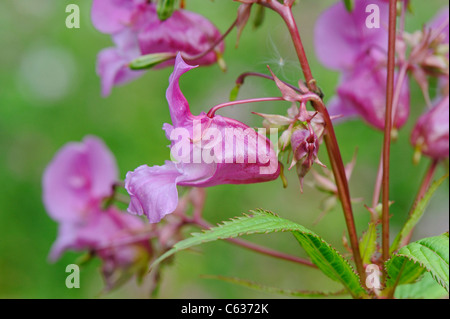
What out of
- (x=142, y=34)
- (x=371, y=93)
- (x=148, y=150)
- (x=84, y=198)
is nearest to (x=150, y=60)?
(x=142, y=34)

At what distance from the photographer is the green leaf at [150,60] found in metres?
0.62

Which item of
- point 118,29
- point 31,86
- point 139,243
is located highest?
point 31,86

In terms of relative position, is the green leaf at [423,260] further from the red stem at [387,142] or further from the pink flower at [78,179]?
the pink flower at [78,179]

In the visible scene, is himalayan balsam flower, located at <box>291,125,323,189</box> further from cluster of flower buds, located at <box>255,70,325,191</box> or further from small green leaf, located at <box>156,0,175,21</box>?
small green leaf, located at <box>156,0,175,21</box>

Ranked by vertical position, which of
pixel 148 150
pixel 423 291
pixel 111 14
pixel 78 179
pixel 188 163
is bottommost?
pixel 423 291

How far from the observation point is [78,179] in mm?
970

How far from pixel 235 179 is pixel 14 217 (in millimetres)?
1367

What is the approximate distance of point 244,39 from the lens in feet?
6.38

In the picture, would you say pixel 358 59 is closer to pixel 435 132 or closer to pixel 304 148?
pixel 435 132

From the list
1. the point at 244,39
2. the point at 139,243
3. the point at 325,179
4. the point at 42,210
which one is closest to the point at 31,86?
the point at 42,210

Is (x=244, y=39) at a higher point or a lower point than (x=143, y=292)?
higher

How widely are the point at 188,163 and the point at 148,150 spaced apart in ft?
4.08

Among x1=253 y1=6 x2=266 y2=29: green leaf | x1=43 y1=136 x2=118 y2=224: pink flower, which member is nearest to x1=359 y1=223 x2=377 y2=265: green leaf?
x1=253 y1=6 x2=266 y2=29: green leaf
